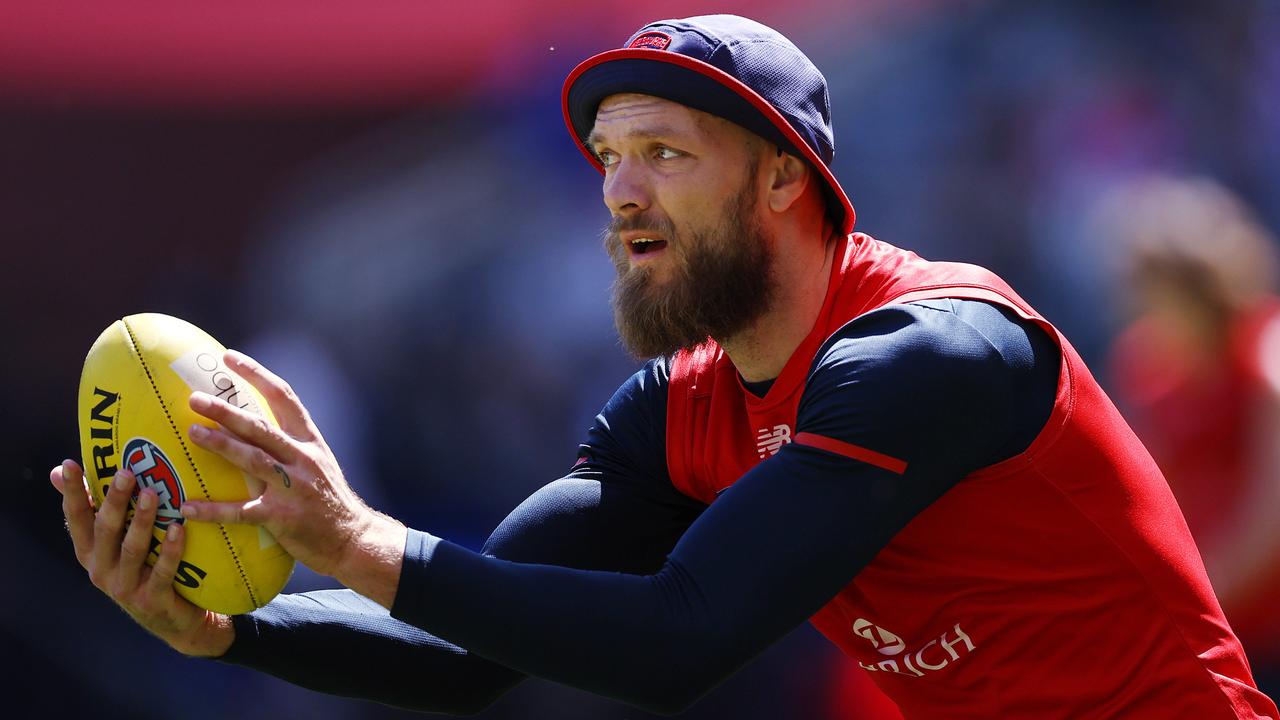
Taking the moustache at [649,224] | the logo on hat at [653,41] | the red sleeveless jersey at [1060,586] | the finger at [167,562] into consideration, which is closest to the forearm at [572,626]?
the finger at [167,562]

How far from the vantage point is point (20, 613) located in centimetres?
434

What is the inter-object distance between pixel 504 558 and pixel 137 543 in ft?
3.08

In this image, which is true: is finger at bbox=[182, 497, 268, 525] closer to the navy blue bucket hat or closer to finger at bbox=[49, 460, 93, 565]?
finger at bbox=[49, 460, 93, 565]

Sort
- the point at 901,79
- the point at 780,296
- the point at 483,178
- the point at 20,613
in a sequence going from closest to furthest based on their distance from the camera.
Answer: the point at 780,296, the point at 20,613, the point at 483,178, the point at 901,79

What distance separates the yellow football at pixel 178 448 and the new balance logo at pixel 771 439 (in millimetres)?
963

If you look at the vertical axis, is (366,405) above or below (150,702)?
above

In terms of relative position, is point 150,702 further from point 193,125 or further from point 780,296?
point 780,296

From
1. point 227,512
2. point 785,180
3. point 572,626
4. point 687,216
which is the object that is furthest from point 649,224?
point 227,512

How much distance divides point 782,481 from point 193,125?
3.19 meters

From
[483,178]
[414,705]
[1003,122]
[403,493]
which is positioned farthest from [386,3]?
[414,705]

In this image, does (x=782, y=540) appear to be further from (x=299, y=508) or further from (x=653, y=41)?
(x=653, y=41)

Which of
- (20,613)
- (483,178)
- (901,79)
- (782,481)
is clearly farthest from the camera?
(901,79)

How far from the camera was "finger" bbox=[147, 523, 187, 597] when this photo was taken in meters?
2.02

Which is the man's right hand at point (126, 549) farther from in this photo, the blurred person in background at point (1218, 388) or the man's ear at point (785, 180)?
the blurred person in background at point (1218, 388)
